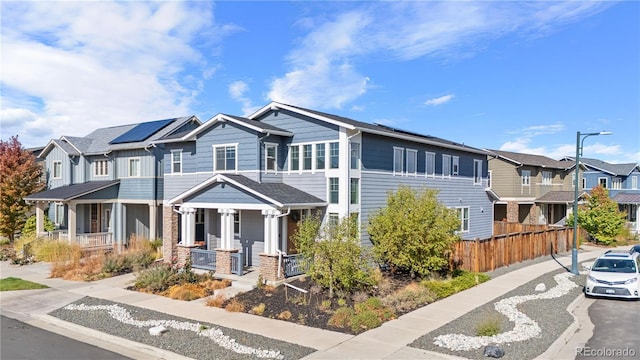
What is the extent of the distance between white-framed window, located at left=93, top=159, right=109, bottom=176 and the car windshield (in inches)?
1122

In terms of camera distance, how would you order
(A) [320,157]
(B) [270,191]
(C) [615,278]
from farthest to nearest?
(A) [320,157] < (B) [270,191] < (C) [615,278]

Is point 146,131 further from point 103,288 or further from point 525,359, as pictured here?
point 525,359

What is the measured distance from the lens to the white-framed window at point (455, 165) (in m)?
28.3

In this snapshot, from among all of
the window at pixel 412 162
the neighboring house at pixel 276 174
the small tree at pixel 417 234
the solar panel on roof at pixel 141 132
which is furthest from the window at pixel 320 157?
the solar panel on roof at pixel 141 132

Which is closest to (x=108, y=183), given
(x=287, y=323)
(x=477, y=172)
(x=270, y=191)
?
(x=270, y=191)

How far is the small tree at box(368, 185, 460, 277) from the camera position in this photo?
58.2 feet

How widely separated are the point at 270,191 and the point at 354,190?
3.85 metres

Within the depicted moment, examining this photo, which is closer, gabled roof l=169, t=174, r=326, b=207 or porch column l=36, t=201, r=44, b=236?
gabled roof l=169, t=174, r=326, b=207

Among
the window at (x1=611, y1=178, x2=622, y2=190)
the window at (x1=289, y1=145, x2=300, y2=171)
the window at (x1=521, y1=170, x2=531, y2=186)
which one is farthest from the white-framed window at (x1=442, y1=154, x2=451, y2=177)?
the window at (x1=611, y1=178, x2=622, y2=190)

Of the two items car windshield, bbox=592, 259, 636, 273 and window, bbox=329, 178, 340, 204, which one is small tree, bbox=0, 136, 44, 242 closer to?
window, bbox=329, 178, 340, 204

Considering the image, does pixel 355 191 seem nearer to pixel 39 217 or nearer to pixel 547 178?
pixel 39 217

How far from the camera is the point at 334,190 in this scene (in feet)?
66.4

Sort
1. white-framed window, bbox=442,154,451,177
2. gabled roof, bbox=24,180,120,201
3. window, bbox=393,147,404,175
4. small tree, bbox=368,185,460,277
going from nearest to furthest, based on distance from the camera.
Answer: small tree, bbox=368,185,460,277, window, bbox=393,147,404,175, gabled roof, bbox=24,180,120,201, white-framed window, bbox=442,154,451,177
